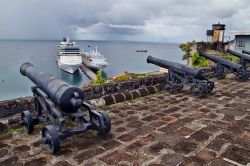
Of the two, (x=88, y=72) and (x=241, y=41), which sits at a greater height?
(x=241, y=41)

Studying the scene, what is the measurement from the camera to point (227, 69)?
1184 cm

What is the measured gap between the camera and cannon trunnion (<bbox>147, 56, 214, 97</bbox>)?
313 inches

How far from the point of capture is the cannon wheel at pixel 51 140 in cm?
383

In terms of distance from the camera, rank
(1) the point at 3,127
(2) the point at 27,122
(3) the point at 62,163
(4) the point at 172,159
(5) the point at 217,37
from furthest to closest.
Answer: (5) the point at 217,37 → (1) the point at 3,127 → (2) the point at 27,122 → (4) the point at 172,159 → (3) the point at 62,163

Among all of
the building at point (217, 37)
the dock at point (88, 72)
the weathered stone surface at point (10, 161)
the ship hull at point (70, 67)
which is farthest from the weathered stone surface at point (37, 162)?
the ship hull at point (70, 67)

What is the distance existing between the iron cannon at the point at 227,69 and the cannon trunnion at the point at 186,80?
3450 mm

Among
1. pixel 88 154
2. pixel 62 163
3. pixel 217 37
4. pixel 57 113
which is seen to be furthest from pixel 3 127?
pixel 217 37

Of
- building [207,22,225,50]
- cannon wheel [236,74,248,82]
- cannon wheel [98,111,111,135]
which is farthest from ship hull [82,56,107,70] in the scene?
cannon wheel [98,111,111,135]

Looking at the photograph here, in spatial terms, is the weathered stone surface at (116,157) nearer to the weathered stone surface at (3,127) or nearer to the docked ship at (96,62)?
the weathered stone surface at (3,127)

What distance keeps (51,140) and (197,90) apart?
5.29 metres

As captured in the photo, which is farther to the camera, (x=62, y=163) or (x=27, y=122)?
(x=27, y=122)

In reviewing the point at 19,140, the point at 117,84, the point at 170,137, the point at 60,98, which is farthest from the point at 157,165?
the point at 117,84

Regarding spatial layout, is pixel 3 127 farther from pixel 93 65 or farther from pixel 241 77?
pixel 93 65

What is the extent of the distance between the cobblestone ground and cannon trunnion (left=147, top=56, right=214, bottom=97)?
142 centimetres
